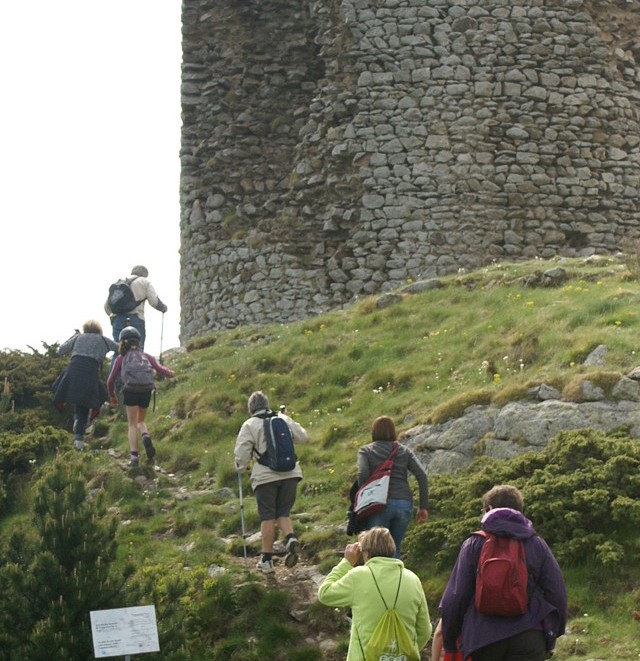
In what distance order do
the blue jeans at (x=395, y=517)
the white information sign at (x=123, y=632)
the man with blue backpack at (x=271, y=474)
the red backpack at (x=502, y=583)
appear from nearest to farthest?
the red backpack at (x=502, y=583), the white information sign at (x=123, y=632), the blue jeans at (x=395, y=517), the man with blue backpack at (x=271, y=474)

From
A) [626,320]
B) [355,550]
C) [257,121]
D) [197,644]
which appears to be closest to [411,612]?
[355,550]

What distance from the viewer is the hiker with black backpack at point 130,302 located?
18922 millimetres

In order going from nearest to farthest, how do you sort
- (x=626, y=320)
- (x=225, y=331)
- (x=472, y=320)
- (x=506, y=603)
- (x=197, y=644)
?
(x=506, y=603) → (x=197, y=644) → (x=626, y=320) → (x=472, y=320) → (x=225, y=331)

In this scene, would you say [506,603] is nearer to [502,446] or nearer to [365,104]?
[502,446]

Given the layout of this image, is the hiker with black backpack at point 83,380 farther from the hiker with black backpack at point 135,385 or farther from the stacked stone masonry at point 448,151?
the stacked stone masonry at point 448,151

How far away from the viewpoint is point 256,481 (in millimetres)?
12711

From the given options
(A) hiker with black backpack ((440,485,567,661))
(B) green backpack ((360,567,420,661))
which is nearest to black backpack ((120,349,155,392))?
(B) green backpack ((360,567,420,661))

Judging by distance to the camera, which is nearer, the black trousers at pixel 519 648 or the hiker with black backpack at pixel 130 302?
the black trousers at pixel 519 648

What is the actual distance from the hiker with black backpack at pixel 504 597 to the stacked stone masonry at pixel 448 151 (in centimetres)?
1305

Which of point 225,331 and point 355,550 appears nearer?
point 355,550

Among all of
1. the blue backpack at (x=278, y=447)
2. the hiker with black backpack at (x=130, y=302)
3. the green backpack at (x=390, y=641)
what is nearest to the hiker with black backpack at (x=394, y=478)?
the blue backpack at (x=278, y=447)

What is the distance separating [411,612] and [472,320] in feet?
27.3

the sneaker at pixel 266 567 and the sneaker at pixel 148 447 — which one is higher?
the sneaker at pixel 148 447

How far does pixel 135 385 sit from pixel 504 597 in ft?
24.3
